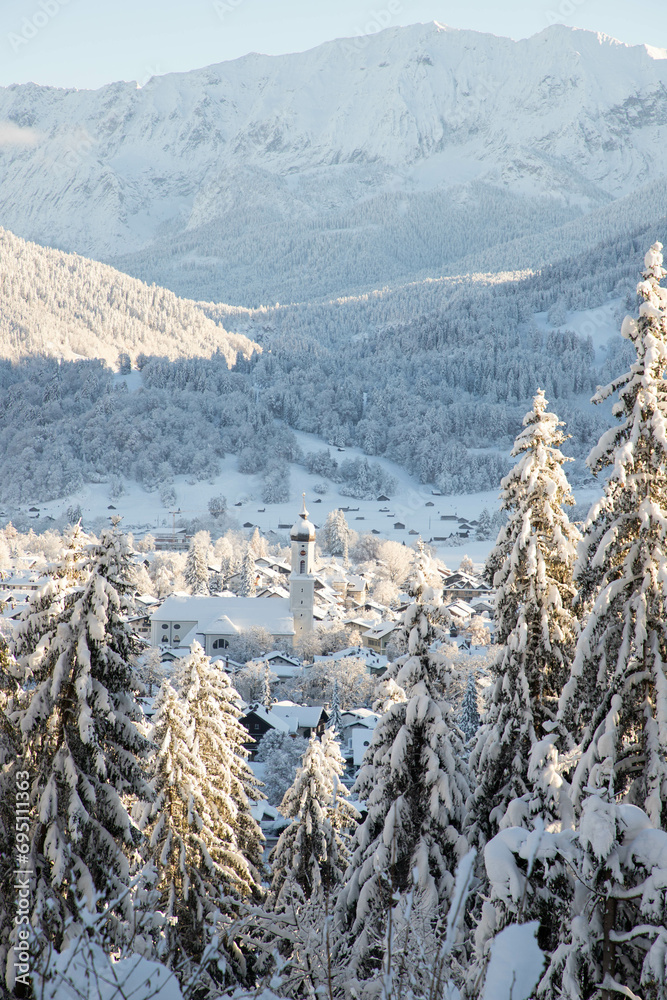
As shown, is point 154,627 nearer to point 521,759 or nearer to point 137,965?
point 521,759

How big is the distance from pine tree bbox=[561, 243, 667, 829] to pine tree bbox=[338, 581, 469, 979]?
4.10 meters

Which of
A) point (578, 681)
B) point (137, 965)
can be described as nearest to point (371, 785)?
point (578, 681)

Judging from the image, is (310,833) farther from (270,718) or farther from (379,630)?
(379,630)

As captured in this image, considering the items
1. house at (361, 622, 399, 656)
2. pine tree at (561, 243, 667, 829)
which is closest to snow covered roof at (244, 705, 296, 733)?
house at (361, 622, 399, 656)

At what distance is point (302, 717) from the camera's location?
47594 mm

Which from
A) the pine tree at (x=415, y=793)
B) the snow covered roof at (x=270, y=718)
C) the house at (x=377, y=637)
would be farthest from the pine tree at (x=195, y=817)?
the house at (x=377, y=637)

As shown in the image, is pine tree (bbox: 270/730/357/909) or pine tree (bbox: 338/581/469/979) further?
pine tree (bbox: 270/730/357/909)

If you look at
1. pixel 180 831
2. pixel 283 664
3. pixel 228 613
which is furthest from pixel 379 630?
pixel 180 831

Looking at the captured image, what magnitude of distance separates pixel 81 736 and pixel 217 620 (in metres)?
58.8

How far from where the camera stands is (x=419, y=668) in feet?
43.2

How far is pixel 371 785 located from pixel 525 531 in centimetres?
559

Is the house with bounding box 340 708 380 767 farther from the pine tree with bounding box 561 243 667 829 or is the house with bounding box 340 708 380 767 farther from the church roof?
the pine tree with bounding box 561 243 667 829

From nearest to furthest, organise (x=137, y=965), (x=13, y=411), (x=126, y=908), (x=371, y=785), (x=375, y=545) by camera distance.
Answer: (x=137, y=965), (x=126, y=908), (x=371, y=785), (x=375, y=545), (x=13, y=411)

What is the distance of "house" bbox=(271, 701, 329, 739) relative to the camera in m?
46.4
